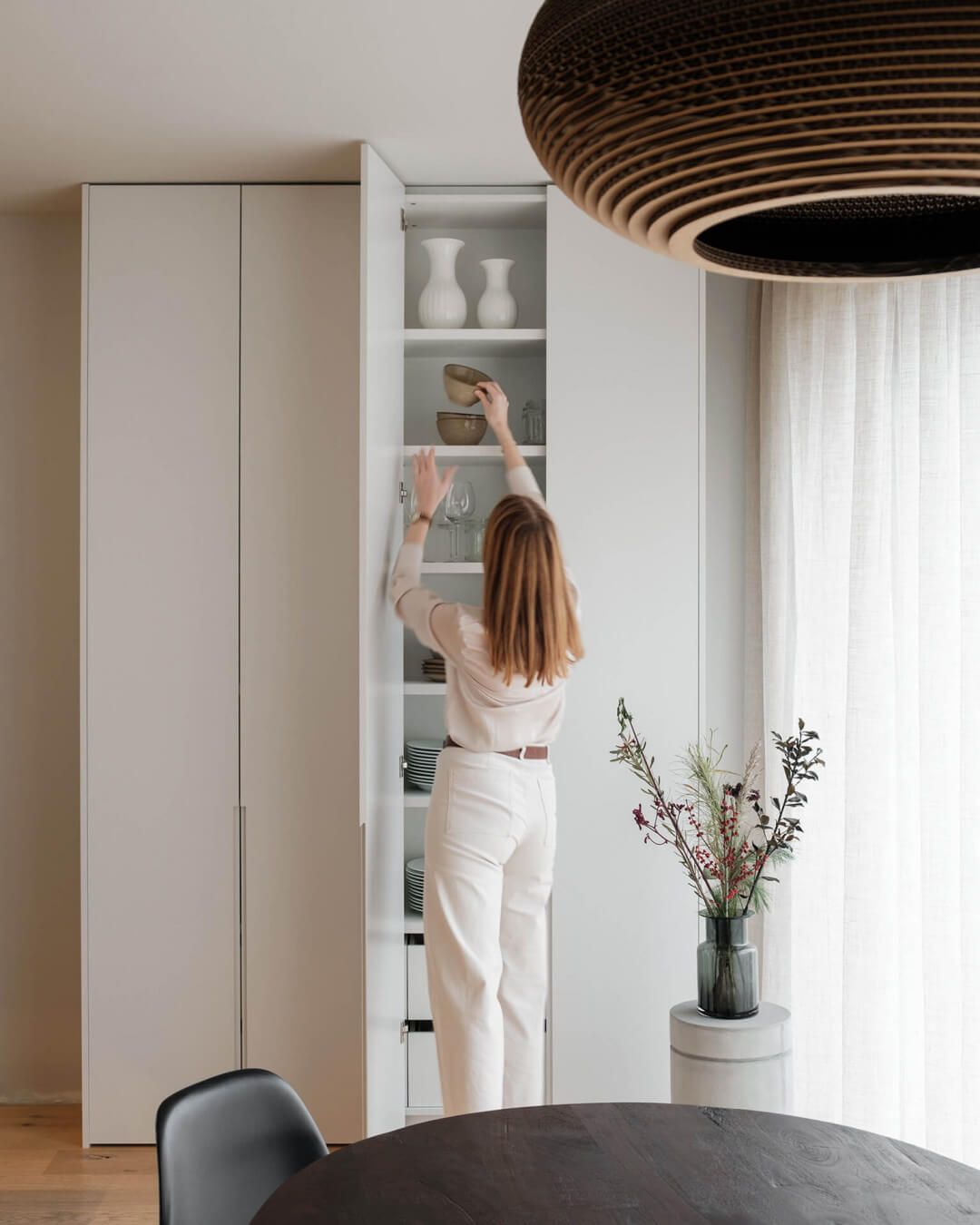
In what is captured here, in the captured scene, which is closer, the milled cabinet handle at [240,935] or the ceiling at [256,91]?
the ceiling at [256,91]

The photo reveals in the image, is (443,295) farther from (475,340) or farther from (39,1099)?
(39,1099)

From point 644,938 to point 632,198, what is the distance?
8.03ft

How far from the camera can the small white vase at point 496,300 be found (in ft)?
10.2

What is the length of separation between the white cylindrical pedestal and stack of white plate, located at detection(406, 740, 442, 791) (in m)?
1.00

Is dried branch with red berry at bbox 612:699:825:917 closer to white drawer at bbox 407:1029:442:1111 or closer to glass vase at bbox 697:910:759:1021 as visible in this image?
glass vase at bbox 697:910:759:1021

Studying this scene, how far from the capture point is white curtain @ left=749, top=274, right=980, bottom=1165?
8.16 ft

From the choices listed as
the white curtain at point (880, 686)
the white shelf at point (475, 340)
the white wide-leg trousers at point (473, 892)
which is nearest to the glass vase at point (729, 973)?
the white curtain at point (880, 686)

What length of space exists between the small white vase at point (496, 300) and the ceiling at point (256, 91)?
0.24m

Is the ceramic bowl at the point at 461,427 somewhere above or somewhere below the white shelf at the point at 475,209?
below

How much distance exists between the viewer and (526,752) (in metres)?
2.75

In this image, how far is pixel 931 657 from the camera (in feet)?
8.30

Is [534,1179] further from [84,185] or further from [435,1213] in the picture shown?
[84,185]

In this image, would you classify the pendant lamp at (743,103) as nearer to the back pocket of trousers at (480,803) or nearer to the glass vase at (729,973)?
the back pocket of trousers at (480,803)

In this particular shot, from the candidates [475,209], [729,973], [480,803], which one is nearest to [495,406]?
[475,209]
